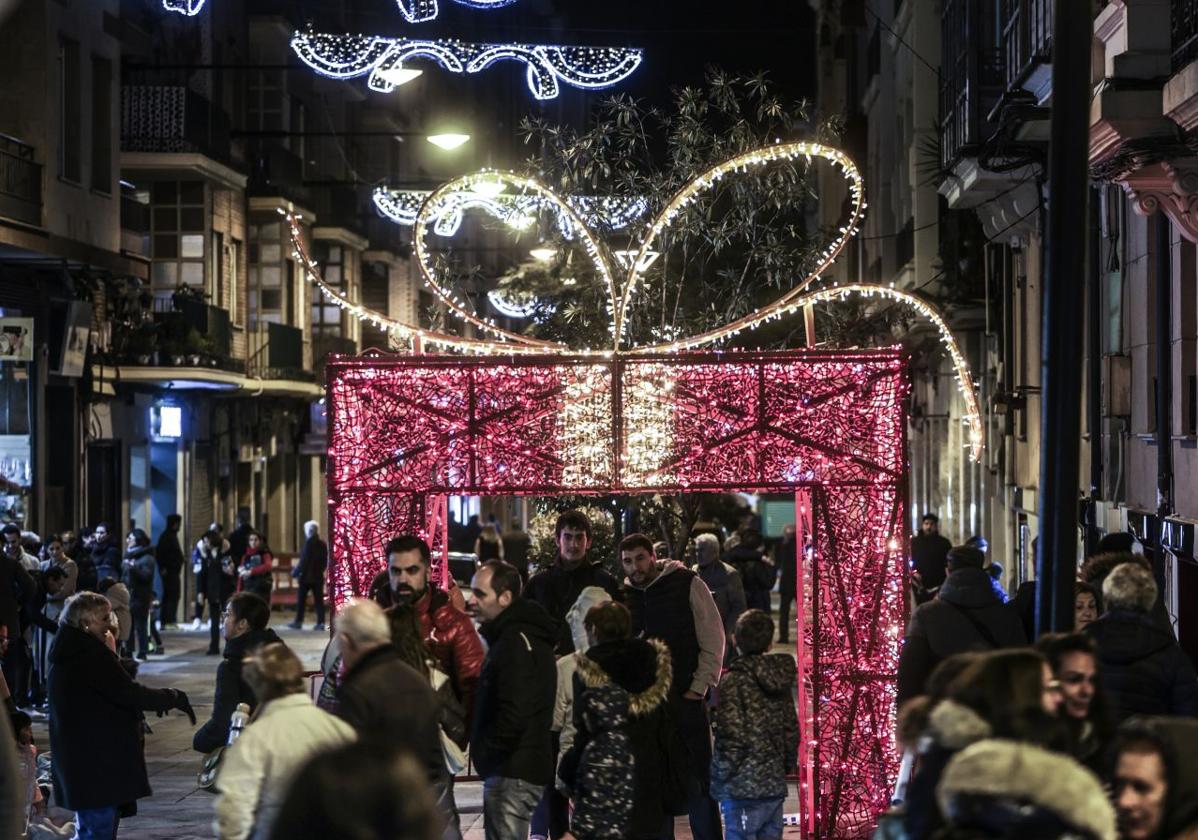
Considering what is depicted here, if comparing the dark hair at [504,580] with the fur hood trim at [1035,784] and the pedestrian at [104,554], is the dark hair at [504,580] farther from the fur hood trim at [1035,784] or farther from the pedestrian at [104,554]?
the pedestrian at [104,554]

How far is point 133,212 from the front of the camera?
33281 mm

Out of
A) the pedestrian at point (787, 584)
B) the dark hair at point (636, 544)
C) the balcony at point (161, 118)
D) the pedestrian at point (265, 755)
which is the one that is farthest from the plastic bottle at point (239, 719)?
the balcony at point (161, 118)

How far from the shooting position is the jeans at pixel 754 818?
36.0 feet

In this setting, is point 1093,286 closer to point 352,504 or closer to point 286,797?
point 352,504

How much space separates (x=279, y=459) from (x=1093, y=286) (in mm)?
30676

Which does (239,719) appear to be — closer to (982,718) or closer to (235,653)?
(235,653)

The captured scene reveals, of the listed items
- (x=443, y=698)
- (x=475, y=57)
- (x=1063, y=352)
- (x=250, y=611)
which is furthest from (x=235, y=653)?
(x=475, y=57)

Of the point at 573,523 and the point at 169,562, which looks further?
the point at 169,562

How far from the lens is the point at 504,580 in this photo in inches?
400

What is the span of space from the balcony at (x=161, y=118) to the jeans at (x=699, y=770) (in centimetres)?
2542

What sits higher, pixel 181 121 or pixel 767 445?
pixel 181 121

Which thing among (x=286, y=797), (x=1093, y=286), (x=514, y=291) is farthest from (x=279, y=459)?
(x=286, y=797)

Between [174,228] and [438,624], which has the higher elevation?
[174,228]

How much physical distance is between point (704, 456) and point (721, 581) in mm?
3556
